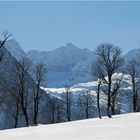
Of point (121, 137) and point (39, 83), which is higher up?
point (39, 83)

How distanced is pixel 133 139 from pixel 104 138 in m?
2.64

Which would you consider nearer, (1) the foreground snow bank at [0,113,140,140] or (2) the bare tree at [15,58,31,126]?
(1) the foreground snow bank at [0,113,140,140]

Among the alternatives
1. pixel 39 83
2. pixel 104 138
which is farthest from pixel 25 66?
pixel 104 138

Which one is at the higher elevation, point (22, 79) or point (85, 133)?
point (22, 79)

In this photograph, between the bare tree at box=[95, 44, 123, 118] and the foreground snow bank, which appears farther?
the bare tree at box=[95, 44, 123, 118]

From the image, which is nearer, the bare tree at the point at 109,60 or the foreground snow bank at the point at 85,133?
the foreground snow bank at the point at 85,133

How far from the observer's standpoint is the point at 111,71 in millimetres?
62688

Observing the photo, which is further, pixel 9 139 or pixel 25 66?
pixel 25 66

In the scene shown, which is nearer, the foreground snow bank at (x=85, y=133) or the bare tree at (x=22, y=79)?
the foreground snow bank at (x=85, y=133)

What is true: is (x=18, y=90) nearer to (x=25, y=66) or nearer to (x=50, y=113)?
(x=25, y=66)

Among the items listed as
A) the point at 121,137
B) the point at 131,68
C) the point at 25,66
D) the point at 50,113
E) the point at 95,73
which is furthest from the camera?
the point at 50,113

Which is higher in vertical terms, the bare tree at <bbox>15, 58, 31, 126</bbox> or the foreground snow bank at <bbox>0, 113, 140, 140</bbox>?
the bare tree at <bbox>15, 58, 31, 126</bbox>

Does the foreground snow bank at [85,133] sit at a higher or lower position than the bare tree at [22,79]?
lower

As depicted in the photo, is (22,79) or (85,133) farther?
(22,79)
